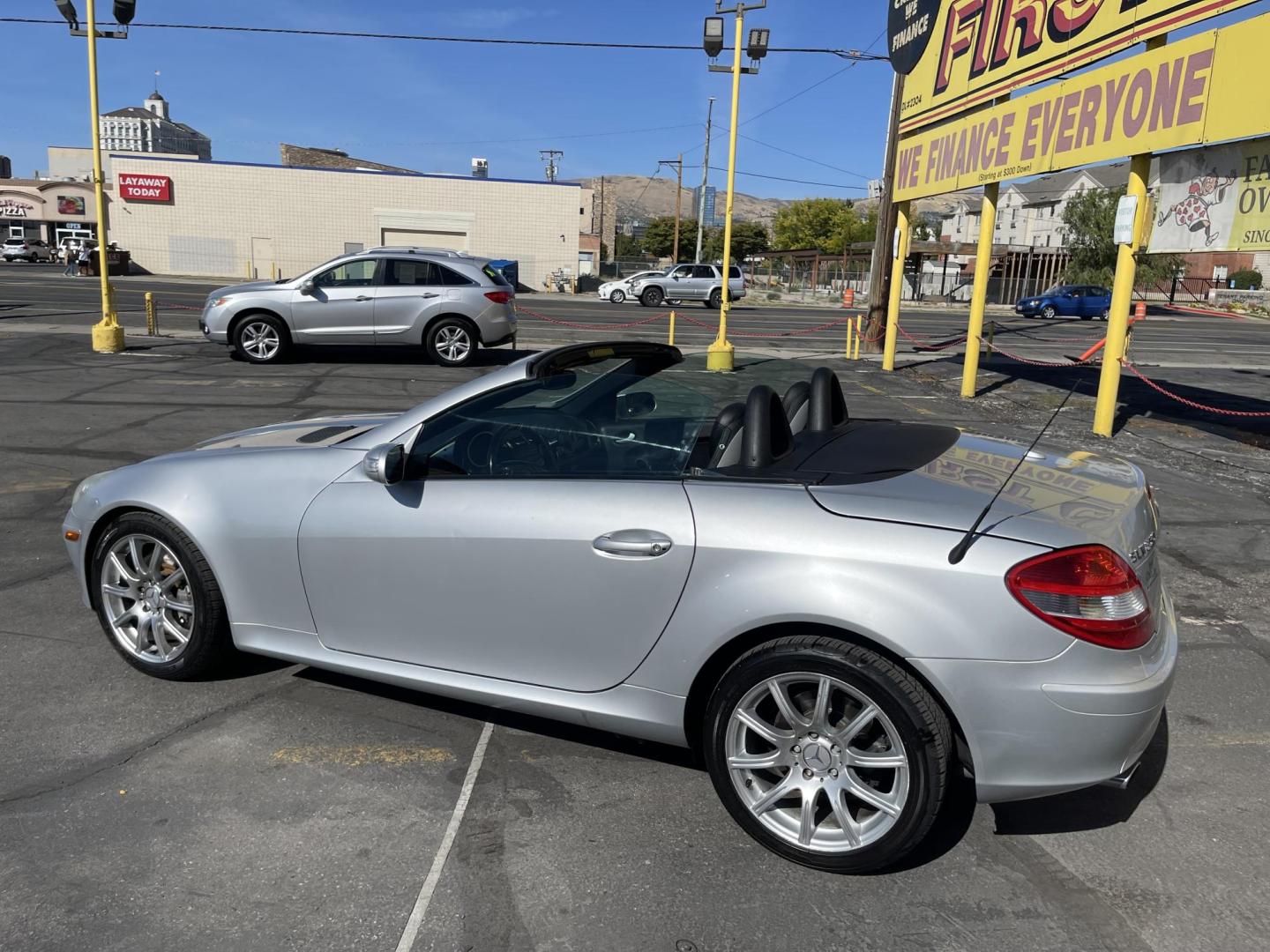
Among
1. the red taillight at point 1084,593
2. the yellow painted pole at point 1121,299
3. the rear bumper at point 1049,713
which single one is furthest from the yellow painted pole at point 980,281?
the rear bumper at point 1049,713

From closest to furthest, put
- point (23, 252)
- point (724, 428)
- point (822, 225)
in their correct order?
point (724, 428) → point (23, 252) → point (822, 225)

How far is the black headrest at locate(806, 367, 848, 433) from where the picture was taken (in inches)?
143

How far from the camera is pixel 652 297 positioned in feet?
124

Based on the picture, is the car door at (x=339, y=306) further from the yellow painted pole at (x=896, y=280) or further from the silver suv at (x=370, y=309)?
the yellow painted pole at (x=896, y=280)

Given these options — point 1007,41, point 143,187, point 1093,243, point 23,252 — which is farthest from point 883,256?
point 23,252

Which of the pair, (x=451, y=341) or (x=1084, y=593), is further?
(x=451, y=341)

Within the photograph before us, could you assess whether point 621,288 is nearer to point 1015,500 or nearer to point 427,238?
point 427,238

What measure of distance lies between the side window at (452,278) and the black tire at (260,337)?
2518 mm

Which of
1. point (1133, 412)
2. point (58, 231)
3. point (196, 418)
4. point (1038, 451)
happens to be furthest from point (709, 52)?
point (58, 231)

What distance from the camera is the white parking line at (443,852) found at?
2.50 meters

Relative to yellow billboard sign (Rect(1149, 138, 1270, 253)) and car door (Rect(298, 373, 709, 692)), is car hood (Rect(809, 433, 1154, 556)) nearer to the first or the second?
car door (Rect(298, 373, 709, 692))

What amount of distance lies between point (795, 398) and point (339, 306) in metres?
12.5

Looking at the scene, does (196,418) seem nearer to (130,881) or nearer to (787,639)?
(130,881)

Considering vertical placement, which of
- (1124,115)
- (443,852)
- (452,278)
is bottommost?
(443,852)
